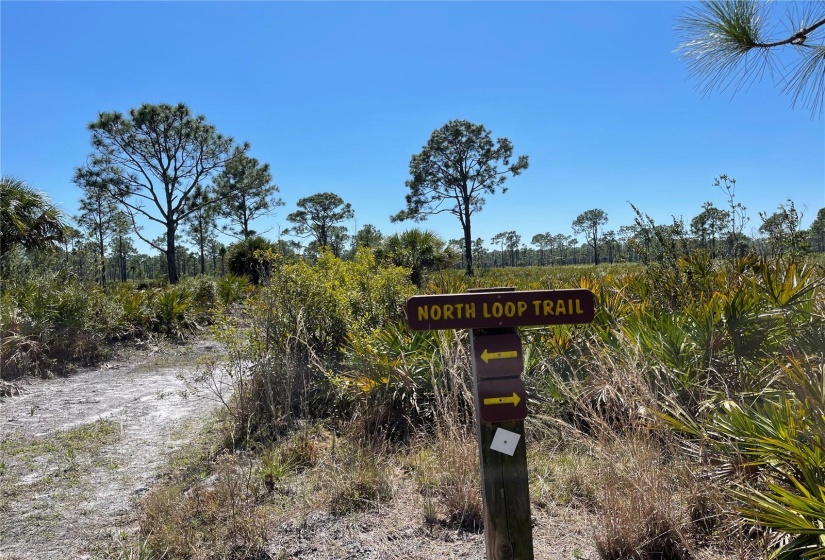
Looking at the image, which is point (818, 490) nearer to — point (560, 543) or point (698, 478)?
point (698, 478)

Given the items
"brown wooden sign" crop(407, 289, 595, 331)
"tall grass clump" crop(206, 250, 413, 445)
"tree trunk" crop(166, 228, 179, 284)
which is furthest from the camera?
"tree trunk" crop(166, 228, 179, 284)

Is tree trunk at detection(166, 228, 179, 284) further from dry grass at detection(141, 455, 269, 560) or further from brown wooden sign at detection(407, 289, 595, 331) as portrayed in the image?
brown wooden sign at detection(407, 289, 595, 331)

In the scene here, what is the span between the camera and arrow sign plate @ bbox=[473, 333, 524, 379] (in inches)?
84.3

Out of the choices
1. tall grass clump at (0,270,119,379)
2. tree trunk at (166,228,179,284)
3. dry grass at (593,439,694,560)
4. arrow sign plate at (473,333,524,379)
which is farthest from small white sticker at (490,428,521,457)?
tree trunk at (166,228,179,284)

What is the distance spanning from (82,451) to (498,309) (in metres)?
4.68

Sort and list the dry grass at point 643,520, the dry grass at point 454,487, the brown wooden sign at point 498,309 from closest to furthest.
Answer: the brown wooden sign at point 498,309, the dry grass at point 643,520, the dry grass at point 454,487

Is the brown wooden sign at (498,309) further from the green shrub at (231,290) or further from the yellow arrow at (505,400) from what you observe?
the green shrub at (231,290)

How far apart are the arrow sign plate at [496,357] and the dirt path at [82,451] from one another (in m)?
2.62

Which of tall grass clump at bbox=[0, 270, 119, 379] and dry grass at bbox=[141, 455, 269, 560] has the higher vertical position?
tall grass clump at bbox=[0, 270, 119, 379]

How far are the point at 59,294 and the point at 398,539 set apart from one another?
9.22 m

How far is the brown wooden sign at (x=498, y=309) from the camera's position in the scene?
209 centimetres

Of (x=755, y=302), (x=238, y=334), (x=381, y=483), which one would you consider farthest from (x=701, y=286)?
(x=238, y=334)

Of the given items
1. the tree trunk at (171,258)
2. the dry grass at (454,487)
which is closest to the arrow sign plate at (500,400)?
the dry grass at (454,487)

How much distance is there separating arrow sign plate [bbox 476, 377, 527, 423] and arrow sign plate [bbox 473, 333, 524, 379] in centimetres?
4
